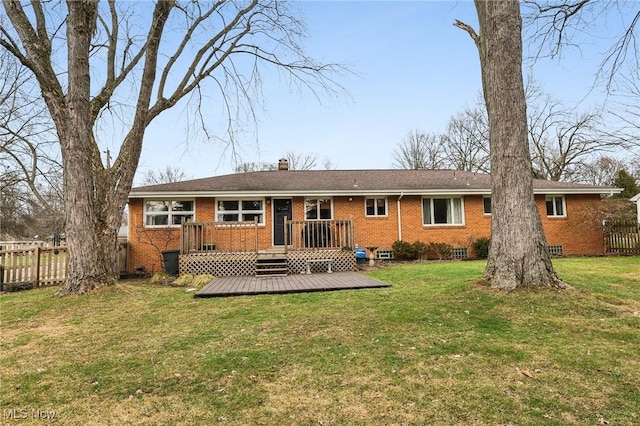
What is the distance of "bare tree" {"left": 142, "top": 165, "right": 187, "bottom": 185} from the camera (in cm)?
4504

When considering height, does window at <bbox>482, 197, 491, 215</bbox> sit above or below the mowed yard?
above

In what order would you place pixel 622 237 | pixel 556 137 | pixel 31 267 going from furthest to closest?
pixel 556 137
pixel 622 237
pixel 31 267

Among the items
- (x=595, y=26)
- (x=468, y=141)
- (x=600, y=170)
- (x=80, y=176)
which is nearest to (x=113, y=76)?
(x=80, y=176)

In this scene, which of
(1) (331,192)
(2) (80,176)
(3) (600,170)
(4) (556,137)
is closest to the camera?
(2) (80,176)

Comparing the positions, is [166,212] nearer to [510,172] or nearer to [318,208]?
[318,208]

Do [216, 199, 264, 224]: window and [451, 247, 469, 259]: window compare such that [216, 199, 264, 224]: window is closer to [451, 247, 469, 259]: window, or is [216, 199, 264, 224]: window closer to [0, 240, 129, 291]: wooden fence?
[0, 240, 129, 291]: wooden fence

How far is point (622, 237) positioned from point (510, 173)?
491 inches

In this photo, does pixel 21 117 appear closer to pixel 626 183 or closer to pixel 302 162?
pixel 302 162

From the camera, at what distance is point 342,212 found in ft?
45.8

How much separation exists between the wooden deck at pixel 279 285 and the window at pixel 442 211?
630 cm

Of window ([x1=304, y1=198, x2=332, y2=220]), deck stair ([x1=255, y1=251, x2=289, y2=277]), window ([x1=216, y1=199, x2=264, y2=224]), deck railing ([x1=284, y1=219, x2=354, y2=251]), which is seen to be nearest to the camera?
deck stair ([x1=255, y1=251, x2=289, y2=277])

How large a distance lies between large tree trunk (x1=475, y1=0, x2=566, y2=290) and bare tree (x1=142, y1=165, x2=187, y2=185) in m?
44.5

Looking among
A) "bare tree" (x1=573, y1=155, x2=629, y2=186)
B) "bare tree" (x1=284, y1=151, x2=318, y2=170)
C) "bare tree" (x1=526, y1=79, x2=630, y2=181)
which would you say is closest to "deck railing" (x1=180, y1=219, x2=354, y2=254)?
"bare tree" (x1=526, y1=79, x2=630, y2=181)

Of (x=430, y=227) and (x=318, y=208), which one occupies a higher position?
(x=318, y=208)
